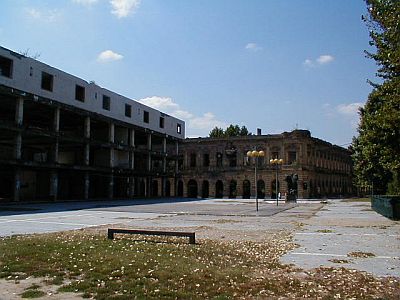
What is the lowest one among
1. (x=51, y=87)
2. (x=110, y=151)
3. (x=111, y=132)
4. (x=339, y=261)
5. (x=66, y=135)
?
(x=339, y=261)

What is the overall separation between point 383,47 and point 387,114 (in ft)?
10.9

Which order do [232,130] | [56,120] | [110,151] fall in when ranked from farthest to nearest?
[232,130] < [110,151] < [56,120]

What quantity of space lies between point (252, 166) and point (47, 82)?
4239cm

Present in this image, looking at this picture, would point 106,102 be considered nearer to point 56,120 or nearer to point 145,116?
point 145,116

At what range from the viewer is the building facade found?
74812 mm

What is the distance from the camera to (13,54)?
41062 mm

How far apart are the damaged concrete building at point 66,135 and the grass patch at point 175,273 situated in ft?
109

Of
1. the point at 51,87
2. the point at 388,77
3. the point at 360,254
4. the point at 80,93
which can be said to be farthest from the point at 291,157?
the point at 360,254

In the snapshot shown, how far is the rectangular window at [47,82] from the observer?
1826 inches

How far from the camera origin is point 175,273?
7789 mm

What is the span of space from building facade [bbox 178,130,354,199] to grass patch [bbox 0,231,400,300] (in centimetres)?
6439

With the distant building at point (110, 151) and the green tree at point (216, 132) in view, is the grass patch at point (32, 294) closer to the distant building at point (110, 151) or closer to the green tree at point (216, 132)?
the distant building at point (110, 151)

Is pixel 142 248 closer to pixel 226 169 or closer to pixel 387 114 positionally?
pixel 387 114

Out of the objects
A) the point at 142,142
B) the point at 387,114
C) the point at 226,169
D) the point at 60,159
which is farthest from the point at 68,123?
the point at 387,114
